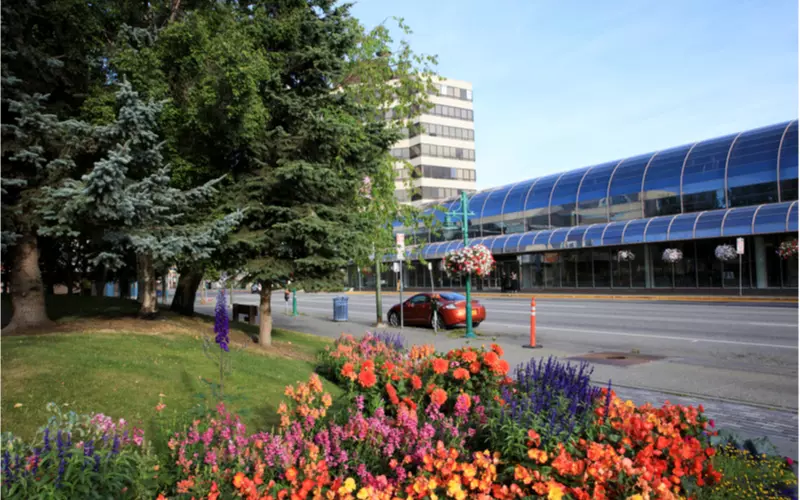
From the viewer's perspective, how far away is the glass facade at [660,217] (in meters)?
32.9

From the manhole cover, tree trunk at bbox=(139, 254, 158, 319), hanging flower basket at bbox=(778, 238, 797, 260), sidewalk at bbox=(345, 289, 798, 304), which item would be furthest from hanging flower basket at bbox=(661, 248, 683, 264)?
tree trunk at bbox=(139, 254, 158, 319)

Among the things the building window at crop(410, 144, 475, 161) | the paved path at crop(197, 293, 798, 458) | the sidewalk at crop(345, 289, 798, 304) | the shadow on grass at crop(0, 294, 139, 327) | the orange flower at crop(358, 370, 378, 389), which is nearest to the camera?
the orange flower at crop(358, 370, 378, 389)

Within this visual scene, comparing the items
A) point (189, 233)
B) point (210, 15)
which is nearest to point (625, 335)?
point (189, 233)

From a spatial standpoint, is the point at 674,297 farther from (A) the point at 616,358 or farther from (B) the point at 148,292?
(B) the point at 148,292

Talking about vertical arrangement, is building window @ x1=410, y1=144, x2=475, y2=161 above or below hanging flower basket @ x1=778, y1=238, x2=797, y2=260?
above

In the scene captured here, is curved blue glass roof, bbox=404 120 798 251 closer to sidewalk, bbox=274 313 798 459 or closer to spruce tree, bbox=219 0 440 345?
spruce tree, bbox=219 0 440 345

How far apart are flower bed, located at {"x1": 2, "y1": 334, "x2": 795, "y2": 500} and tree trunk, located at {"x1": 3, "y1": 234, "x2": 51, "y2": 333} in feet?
23.3

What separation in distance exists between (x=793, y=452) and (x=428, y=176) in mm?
69724

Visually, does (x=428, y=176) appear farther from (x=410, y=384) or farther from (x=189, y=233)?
(x=410, y=384)

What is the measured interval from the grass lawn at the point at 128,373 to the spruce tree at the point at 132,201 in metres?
1.48

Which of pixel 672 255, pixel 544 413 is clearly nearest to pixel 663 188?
pixel 672 255

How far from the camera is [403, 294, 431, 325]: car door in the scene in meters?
20.0

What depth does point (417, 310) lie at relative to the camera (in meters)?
20.2

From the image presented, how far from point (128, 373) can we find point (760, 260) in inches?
1446
